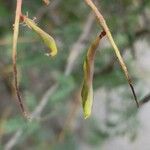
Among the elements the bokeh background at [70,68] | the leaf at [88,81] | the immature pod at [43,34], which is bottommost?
the bokeh background at [70,68]

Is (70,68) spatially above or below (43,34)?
below

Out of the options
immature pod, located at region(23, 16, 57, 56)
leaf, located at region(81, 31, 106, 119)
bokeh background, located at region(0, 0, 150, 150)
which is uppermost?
immature pod, located at region(23, 16, 57, 56)

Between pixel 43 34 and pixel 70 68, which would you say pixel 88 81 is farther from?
pixel 70 68

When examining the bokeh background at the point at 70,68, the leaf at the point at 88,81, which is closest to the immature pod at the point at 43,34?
the leaf at the point at 88,81

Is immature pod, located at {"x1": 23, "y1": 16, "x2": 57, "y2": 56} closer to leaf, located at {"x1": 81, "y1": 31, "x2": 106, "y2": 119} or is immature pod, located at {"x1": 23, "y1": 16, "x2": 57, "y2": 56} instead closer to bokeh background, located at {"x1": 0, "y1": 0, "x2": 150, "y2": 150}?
leaf, located at {"x1": 81, "y1": 31, "x2": 106, "y2": 119}

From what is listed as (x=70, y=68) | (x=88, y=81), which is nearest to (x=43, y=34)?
(x=88, y=81)

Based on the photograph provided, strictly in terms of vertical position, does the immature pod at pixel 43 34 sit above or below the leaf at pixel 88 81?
above

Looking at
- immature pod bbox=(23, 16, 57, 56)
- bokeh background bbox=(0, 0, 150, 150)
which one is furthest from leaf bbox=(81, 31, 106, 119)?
bokeh background bbox=(0, 0, 150, 150)

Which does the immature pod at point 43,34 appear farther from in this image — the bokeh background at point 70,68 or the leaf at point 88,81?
the bokeh background at point 70,68
